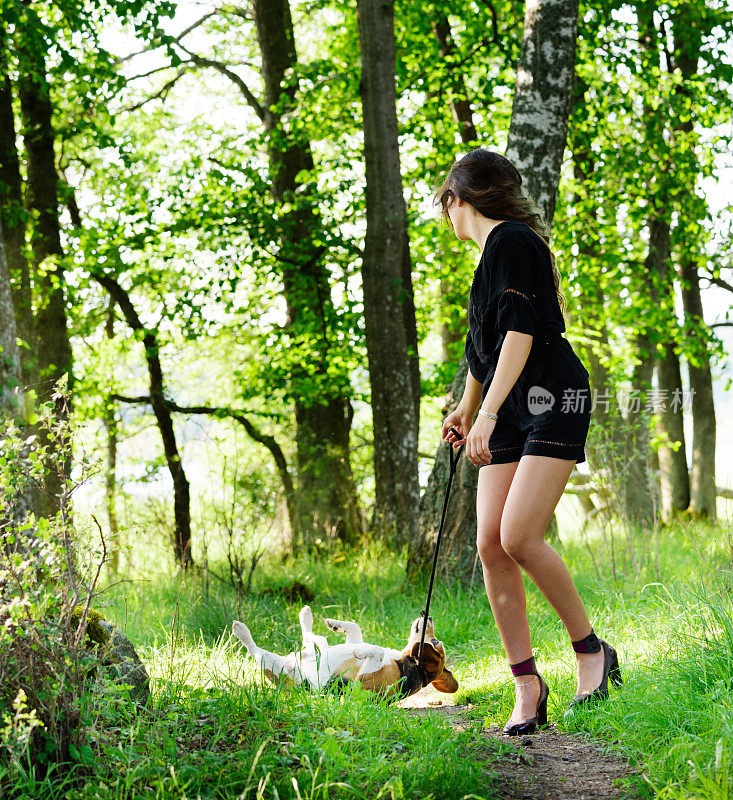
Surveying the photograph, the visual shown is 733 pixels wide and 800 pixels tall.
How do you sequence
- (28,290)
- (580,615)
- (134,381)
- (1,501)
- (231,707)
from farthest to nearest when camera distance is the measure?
(134,381) < (28,290) < (580,615) < (231,707) < (1,501)

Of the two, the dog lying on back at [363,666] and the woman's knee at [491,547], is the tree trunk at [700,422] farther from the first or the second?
the woman's knee at [491,547]

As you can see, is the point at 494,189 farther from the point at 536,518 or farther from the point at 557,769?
the point at 557,769

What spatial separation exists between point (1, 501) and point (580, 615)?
6.90 ft

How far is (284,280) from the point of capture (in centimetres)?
1079

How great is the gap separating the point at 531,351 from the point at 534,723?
141cm

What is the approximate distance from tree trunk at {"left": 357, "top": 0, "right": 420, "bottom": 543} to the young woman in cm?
475

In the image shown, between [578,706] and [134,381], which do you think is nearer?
[578,706]

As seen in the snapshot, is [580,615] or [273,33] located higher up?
[273,33]

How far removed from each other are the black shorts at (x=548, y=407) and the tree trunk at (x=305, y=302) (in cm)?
670

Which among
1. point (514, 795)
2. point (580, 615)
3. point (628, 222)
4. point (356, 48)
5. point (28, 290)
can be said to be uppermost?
point (356, 48)

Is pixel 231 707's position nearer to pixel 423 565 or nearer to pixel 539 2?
pixel 423 565

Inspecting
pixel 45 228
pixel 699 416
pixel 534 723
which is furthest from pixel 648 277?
pixel 534 723

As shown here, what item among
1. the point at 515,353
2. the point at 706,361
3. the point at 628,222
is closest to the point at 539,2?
the point at 515,353

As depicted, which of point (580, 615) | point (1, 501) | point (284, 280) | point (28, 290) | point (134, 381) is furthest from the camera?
point (134, 381)
